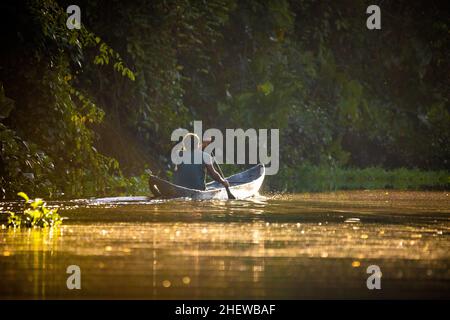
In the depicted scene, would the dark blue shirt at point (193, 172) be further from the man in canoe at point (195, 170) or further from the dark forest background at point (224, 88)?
the dark forest background at point (224, 88)

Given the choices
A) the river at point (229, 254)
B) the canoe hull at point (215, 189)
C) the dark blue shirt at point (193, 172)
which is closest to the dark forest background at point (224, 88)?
the dark blue shirt at point (193, 172)

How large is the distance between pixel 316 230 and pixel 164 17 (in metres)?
15.2

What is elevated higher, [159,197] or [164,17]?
[164,17]

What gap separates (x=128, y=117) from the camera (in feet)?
99.6

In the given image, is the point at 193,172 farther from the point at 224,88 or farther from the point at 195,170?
the point at 224,88

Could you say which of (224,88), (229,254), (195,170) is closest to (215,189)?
(195,170)

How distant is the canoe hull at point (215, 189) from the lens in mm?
24062

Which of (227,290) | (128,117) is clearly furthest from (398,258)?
(128,117)

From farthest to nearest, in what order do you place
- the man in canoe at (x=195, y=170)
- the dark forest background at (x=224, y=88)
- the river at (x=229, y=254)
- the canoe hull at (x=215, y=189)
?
the man in canoe at (x=195, y=170), the canoe hull at (x=215, y=189), the dark forest background at (x=224, y=88), the river at (x=229, y=254)

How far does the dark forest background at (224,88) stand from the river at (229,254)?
3728 mm
